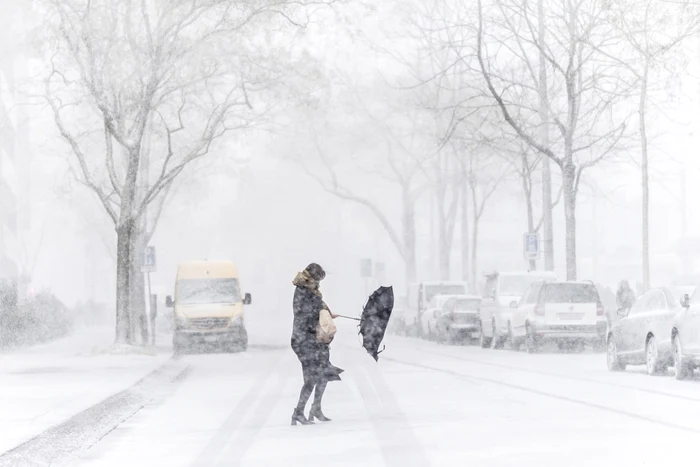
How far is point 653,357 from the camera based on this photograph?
82.0 ft

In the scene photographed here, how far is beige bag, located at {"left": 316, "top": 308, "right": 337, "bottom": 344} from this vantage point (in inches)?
621

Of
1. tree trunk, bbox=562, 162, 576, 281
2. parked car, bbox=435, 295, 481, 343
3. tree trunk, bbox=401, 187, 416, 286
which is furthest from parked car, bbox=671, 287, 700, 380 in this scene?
tree trunk, bbox=401, 187, 416, 286

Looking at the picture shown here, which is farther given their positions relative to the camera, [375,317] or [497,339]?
[497,339]

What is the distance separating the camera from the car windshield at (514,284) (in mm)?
40469

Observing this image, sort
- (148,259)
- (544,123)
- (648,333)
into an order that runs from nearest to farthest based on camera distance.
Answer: (648,333) < (544,123) < (148,259)

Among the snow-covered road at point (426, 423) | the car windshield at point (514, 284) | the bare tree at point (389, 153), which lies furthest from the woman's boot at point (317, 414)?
the bare tree at point (389, 153)

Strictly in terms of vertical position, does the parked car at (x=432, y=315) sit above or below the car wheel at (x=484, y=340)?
above

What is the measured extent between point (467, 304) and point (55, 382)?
2346 cm

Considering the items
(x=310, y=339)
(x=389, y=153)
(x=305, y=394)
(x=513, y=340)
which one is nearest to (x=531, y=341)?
(x=513, y=340)

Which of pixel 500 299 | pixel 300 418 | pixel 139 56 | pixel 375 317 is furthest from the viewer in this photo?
pixel 500 299

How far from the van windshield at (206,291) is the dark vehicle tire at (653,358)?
17.3m

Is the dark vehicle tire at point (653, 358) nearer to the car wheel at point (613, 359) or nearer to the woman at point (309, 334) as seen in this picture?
the car wheel at point (613, 359)

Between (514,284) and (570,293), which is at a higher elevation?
(514,284)

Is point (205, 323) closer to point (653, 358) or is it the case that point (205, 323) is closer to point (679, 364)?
point (653, 358)
